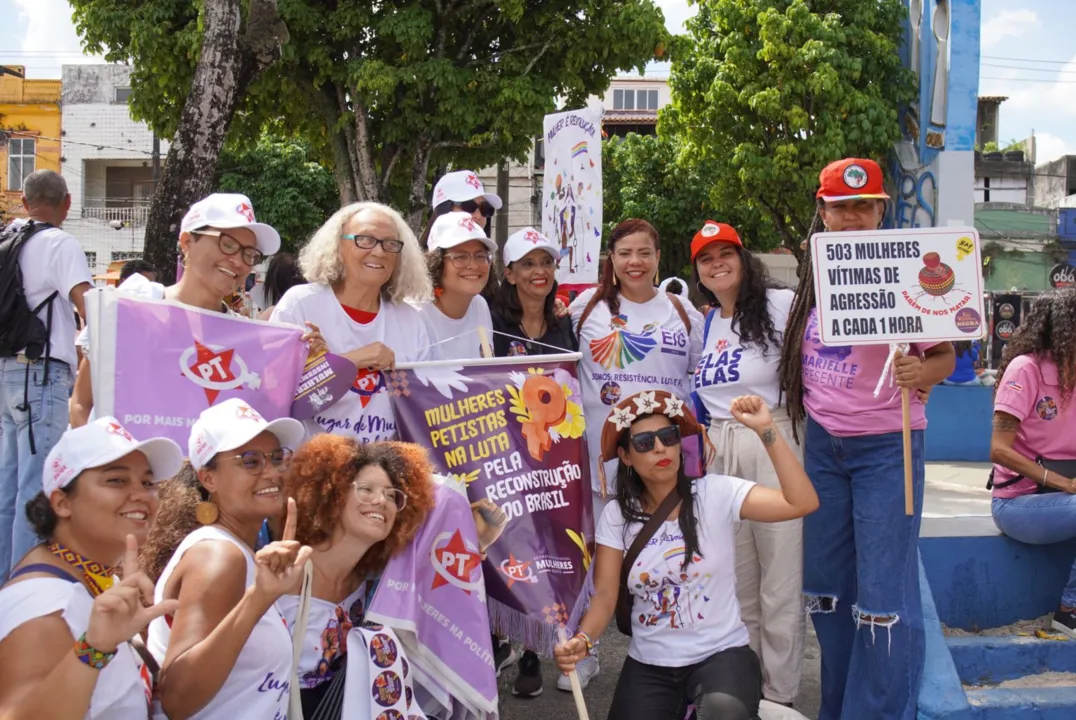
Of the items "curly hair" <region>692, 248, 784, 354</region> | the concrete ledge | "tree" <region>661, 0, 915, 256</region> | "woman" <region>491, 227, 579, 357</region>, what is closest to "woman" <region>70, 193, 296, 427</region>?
"woman" <region>491, 227, 579, 357</region>

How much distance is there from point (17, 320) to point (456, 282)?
2.30 meters

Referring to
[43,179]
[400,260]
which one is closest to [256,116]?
[43,179]

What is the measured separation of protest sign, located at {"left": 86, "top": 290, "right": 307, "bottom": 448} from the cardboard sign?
1980mm

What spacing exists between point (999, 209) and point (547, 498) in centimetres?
3712

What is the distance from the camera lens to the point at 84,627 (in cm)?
228

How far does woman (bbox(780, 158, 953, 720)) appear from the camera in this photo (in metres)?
3.84

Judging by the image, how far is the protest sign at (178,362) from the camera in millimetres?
3369

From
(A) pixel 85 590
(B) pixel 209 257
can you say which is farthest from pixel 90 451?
(B) pixel 209 257

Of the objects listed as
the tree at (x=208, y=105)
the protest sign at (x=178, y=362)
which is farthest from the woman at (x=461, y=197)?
the tree at (x=208, y=105)

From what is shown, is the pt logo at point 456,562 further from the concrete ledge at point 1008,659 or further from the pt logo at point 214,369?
the concrete ledge at point 1008,659

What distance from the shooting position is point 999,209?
36438mm

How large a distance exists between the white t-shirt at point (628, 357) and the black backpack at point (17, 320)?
2667 millimetres

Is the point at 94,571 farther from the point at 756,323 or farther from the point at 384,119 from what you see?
the point at 384,119

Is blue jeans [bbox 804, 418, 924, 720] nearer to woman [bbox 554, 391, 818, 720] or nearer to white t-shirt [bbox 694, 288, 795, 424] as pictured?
white t-shirt [bbox 694, 288, 795, 424]
